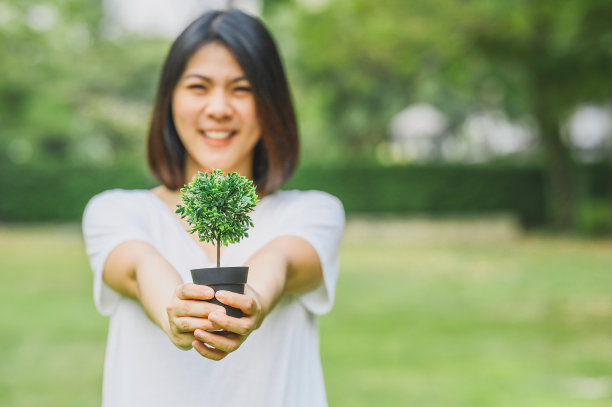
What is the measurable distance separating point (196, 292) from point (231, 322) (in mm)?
84

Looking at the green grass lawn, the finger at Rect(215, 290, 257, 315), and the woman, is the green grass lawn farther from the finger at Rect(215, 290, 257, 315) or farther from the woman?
the finger at Rect(215, 290, 257, 315)

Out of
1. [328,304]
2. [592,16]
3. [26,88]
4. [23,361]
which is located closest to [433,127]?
[26,88]

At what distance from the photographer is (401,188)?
903 inches

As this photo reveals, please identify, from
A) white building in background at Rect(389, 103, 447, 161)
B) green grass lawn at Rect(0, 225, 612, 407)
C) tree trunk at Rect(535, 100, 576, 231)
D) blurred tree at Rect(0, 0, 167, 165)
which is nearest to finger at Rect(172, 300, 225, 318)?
green grass lawn at Rect(0, 225, 612, 407)

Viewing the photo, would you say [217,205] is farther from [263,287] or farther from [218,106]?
[218,106]

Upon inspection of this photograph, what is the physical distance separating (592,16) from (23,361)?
8.12m

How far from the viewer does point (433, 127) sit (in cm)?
3114

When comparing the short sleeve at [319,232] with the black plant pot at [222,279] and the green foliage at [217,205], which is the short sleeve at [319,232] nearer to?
the green foliage at [217,205]

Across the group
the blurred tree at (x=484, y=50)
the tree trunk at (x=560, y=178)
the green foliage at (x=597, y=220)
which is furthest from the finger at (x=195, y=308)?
the tree trunk at (x=560, y=178)

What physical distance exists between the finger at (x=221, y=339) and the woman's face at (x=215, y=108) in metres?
0.67

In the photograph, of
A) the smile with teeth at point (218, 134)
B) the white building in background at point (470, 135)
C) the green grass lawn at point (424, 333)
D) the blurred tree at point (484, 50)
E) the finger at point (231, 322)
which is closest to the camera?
the finger at point (231, 322)

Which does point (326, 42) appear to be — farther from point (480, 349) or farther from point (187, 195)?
point (187, 195)

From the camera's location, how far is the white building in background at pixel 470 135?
31.5 meters

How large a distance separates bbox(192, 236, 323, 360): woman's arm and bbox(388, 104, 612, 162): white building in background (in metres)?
29.2
